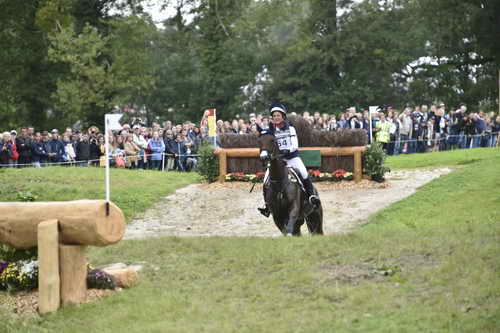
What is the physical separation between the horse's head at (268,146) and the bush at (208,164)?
11951 millimetres

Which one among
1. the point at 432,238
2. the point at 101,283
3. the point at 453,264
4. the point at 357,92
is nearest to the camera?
the point at 453,264

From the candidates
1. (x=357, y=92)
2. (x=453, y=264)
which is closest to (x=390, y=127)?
(x=357, y=92)

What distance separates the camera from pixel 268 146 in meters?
15.1

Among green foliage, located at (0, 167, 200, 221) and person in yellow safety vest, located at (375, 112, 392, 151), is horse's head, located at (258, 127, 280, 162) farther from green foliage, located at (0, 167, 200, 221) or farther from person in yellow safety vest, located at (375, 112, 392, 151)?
person in yellow safety vest, located at (375, 112, 392, 151)

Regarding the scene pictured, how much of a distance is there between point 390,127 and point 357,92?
20.3 metres

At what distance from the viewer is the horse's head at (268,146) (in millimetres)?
14969

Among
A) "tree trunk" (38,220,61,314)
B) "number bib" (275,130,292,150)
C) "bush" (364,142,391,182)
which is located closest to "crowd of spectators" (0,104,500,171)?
"bush" (364,142,391,182)

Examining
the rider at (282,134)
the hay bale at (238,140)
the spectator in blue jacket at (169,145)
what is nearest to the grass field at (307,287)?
the rider at (282,134)

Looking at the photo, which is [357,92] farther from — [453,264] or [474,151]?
[453,264]

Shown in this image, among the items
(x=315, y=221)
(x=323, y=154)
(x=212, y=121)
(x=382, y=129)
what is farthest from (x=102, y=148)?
(x=315, y=221)

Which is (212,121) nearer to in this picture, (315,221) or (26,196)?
(26,196)

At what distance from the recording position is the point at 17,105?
4456 centimetres

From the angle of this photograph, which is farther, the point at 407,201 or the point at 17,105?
the point at 17,105

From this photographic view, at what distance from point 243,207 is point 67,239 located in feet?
40.1
